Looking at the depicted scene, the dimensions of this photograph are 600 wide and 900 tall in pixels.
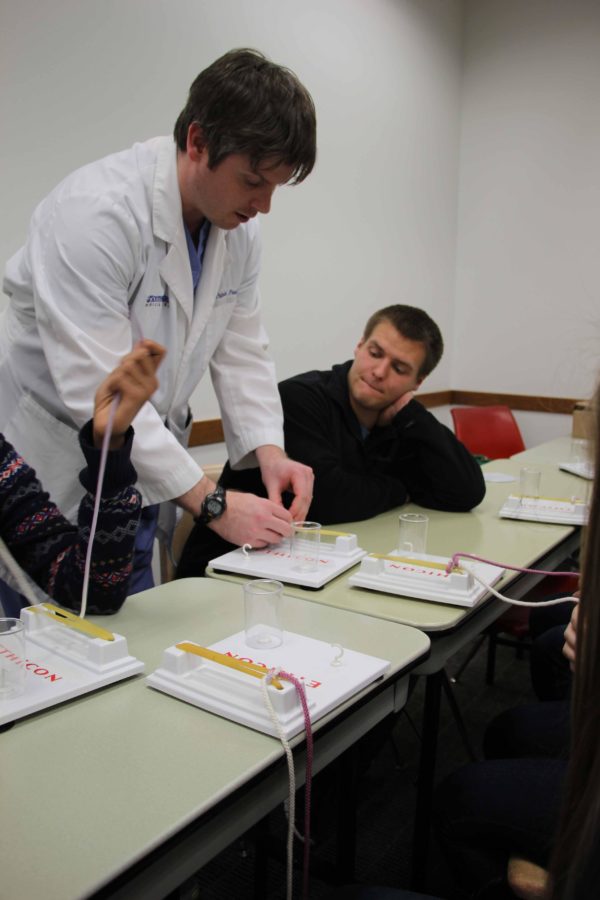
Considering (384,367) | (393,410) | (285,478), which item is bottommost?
(285,478)

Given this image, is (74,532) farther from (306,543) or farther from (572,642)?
(572,642)

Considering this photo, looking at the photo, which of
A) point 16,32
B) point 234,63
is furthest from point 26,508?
point 16,32

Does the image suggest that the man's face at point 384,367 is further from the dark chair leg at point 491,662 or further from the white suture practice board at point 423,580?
the dark chair leg at point 491,662

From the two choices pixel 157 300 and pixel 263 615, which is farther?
pixel 157 300

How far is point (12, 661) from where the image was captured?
870 millimetres

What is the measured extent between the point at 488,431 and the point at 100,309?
2822 mm

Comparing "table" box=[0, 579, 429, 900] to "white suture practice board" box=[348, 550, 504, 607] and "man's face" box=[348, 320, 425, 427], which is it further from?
"man's face" box=[348, 320, 425, 427]

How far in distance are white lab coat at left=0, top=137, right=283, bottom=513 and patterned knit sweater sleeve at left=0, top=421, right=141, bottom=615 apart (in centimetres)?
21

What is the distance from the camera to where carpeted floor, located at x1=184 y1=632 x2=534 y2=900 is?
1495 millimetres

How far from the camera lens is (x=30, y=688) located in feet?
2.79

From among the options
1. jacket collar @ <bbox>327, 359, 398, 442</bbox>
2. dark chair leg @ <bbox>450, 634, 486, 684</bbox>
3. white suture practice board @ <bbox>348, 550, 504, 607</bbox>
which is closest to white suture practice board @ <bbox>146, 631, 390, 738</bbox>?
white suture practice board @ <bbox>348, 550, 504, 607</bbox>

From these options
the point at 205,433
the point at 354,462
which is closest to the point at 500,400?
the point at 205,433

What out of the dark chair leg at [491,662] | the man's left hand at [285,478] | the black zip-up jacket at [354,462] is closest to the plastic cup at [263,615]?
the man's left hand at [285,478]

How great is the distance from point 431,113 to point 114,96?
246 centimetres
